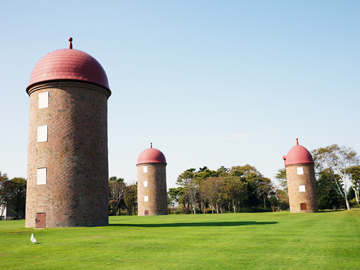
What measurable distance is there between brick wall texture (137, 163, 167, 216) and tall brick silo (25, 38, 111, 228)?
3119cm

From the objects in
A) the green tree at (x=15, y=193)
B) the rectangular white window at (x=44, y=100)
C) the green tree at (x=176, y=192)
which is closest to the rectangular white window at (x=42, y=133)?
the rectangular white window at (x=44, y=100)

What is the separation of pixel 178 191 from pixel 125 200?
13.7 meters

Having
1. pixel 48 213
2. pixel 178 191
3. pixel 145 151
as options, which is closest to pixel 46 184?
pixel 48 213

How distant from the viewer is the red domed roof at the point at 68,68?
22328 millimetres

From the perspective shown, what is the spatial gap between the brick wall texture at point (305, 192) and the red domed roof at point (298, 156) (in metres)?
0.59

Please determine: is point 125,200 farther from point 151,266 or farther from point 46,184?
point 151,266

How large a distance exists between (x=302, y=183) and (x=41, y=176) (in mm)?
36014

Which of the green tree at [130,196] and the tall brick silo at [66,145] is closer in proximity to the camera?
the tall brick silo at [66,145]

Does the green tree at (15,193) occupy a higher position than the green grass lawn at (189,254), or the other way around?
the green tree at (15,193)

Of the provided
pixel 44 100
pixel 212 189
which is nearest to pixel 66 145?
pixel 44 100

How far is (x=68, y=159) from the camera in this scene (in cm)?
2125

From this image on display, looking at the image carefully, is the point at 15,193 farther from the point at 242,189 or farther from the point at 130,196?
the point at 242,189

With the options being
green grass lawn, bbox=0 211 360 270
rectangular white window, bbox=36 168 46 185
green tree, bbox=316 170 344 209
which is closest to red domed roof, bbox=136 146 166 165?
green tree, bbox=316 170 344 209

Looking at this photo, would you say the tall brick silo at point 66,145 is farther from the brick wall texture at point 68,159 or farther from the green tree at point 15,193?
the green tree at point 15,193
